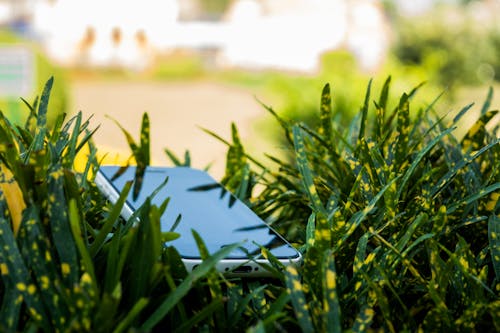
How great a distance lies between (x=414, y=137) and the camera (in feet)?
3.84

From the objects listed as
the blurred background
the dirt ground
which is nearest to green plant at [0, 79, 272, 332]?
the blurred background

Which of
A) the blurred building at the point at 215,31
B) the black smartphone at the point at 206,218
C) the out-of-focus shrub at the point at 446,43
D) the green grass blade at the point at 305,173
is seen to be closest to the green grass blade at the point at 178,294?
the black smartphone at the point at 206,218

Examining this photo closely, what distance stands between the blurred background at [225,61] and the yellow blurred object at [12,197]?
646mm

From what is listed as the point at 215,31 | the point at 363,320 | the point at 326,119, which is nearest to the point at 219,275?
the point at 363,320

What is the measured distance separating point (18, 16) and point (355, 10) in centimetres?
1161

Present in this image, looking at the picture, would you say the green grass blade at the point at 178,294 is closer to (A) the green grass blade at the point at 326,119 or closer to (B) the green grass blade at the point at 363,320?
(B) the green grass blade at the point at 363,320

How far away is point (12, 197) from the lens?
0.67 metres

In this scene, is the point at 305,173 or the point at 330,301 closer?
the point at 330,301

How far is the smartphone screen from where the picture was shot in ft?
2.68

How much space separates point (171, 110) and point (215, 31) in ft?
19.9

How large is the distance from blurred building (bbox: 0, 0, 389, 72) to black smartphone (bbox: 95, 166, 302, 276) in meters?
6.03

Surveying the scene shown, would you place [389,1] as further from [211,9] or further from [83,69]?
[83,69]

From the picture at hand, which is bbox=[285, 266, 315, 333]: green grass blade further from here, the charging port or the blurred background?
the blurred background

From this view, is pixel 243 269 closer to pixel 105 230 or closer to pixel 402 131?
pixel 105 230
